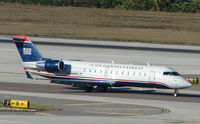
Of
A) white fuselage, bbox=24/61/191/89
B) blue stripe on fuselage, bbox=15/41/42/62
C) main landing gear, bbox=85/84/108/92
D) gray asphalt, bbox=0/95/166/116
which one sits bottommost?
main landing gear, bbox=85/84/108/92

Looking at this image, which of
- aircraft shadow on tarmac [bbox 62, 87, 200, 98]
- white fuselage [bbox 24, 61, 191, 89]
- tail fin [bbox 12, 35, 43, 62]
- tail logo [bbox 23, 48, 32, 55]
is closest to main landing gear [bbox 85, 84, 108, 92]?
aircraft shadow on tarmac [bbox 62, 87, 200, 98]

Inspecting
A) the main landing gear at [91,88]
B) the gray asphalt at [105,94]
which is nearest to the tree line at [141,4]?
the gray asphalt at [105,94]

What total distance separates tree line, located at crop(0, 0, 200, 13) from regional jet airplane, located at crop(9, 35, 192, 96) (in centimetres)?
9258

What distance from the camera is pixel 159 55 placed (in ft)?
238

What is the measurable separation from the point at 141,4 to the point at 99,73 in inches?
3803

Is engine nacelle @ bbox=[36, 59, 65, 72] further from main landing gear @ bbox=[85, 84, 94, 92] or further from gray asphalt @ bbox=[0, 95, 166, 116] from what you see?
gray asphalt @ bbox=[0, 95, 166, 116]

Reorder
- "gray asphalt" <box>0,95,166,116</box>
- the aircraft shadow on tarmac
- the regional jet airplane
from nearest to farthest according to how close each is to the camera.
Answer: "gray asphalt" <box>0,95,166,116</box>
the regional jet airplane
the aircraft shadow on tarmac

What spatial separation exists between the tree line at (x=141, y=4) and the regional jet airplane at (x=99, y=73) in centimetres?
9258

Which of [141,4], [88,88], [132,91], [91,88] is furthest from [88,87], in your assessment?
[141,4]

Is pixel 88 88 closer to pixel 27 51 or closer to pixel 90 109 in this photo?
pixel 27 51

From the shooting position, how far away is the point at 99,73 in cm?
4472

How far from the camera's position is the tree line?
13650 centimetres

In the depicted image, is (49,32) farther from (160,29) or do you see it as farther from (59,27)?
(160,29)

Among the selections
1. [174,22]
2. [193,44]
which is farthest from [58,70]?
[174,22]
